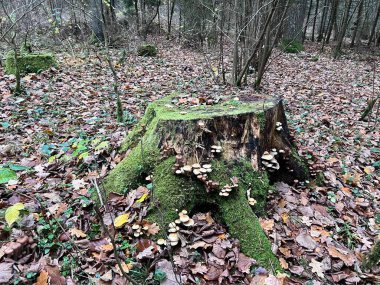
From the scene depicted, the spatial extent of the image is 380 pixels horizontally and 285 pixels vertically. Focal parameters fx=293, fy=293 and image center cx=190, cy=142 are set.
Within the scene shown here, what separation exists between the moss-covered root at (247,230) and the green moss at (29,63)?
7368mm

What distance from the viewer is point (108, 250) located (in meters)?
2.62

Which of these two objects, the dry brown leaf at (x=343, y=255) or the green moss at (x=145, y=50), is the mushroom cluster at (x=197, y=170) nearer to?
the dry brown leaf at (x=343, y=255)

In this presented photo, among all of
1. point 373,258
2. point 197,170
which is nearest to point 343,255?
point 373,258

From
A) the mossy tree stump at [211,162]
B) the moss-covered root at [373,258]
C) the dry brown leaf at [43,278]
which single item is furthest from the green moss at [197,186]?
the dry brown leaf at [43,278]

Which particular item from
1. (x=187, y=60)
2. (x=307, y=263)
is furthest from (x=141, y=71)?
(x=307, y=263)

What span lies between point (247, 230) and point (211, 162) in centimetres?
82

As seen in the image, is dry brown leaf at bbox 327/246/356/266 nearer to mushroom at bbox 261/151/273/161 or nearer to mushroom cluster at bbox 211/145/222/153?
mushroom at bbox 261/151/273/161

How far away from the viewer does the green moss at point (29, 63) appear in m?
8.05

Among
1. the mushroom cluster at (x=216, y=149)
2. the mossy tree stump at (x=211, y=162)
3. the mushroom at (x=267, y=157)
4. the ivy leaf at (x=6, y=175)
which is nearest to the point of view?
the ivy leaf at (x=6, y=175)

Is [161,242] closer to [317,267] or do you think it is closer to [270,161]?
[317,267]

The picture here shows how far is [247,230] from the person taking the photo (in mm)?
2887

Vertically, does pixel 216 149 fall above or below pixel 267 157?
above

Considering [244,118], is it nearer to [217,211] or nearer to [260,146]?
[260,146]

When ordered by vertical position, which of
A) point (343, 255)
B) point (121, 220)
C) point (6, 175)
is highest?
point (6, 175)
